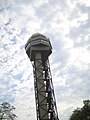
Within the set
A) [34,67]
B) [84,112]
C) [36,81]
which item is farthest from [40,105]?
[84,112]

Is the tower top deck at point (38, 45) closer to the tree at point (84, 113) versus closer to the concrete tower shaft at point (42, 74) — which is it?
the concrete tower shaft at point (42, 74)

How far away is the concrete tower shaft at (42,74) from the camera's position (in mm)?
45744

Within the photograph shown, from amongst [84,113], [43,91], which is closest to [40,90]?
[43,91]

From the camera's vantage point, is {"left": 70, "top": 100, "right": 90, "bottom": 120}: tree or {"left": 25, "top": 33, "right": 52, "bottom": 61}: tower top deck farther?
{"left": 70, "top": 100, "right": 90, "bottom": 120}: tree

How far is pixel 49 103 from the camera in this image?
48.8 metres

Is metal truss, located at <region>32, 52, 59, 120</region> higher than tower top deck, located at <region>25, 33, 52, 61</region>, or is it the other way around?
tower top deck, located at <region>25, 33, 52, 61</region>

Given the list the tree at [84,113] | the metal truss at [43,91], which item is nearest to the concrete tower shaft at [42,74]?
the metal truss at [43,91]

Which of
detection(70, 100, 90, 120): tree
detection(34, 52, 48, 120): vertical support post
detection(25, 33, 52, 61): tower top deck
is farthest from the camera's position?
detection(70, 100, 90, 120): tree

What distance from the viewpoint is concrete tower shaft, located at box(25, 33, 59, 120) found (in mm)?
45744

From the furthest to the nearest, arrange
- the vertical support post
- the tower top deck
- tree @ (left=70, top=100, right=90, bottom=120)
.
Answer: tree @ (left=70, top=100, right=90, bottom=120), the tower top deck, the vertical support post

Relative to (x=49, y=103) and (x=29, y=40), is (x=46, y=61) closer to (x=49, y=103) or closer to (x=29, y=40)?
(x=29, y=40)

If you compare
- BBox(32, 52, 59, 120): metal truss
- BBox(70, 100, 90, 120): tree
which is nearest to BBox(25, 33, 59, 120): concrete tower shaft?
BBox(32, 52, 59, 120): metal truss

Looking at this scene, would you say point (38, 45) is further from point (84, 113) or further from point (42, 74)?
point (84, 113)

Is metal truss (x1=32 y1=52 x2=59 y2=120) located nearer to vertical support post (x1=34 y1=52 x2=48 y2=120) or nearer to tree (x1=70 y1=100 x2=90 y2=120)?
vertical support post (x1=34 y1=52 x2=48 y2=120)
